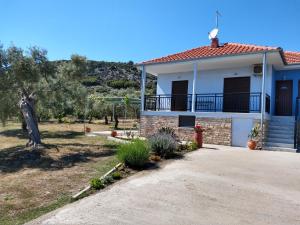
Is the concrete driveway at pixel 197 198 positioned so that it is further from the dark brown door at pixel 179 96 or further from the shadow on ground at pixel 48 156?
the dark brown door at pixel 179 96

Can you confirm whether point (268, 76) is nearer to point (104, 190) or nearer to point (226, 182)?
point (226, 182)

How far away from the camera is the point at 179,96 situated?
61.4ft

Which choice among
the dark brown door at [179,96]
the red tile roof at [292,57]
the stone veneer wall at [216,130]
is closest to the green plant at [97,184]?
the stone veneer wall at [216,130]

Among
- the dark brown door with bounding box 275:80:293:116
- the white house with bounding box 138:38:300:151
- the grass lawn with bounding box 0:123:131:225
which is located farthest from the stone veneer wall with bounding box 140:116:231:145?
the dark brown door with bounding box 275:80:293:116

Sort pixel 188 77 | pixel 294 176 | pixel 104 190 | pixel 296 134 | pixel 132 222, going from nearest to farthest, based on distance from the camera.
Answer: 1. pixel 132 222
2. pixel 104 190
3. pixel 294 176
4. pixel 296 134
5. pixel 188 77

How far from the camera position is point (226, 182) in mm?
7777

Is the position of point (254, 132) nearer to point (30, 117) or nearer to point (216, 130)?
point (216, 130)

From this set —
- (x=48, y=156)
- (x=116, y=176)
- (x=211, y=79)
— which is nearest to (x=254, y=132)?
(x=211, y=79)

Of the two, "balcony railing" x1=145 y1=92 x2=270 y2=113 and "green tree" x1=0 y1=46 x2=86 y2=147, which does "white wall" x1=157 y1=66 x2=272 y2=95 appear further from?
"green tree" x1=0 y1=46 x2=86 y2=147

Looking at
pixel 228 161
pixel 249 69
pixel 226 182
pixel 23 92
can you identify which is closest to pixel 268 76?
pixel 249 69

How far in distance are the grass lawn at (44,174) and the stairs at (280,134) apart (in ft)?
21.1

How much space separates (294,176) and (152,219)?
182 inches

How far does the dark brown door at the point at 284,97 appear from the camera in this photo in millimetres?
16344

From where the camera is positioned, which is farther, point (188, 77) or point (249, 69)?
point (188, 77)
